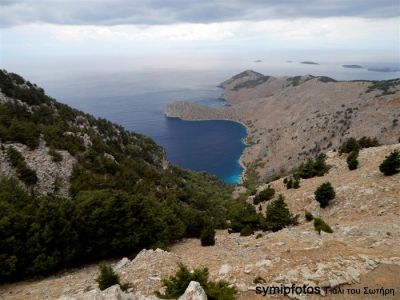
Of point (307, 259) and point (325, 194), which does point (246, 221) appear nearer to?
point (325, 194)

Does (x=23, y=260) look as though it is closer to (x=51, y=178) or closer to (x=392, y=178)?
(x=51, y=178)

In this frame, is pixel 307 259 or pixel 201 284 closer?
pixel 201 284

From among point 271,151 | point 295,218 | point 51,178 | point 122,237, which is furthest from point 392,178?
point 271,151

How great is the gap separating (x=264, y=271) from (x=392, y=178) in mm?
19476

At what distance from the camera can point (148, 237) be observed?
26516 millimetres

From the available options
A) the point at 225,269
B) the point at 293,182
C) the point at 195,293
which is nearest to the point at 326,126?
the point at 293,182

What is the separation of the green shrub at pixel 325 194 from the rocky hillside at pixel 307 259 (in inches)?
19.1

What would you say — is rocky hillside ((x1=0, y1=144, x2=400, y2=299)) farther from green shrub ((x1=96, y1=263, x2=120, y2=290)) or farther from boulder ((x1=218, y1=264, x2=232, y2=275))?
green shrub ((x1=96, y1=263, x2=120, y2=290))

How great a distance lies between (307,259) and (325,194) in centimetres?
1565

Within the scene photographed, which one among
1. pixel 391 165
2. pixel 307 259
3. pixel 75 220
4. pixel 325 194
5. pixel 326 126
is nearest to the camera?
pixel 307 259

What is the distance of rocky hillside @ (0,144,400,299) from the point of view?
1480cm

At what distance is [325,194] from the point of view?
1214 inches

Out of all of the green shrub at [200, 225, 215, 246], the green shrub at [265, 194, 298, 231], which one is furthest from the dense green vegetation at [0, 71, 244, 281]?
the green shrub at [265, 194, 298, 231]

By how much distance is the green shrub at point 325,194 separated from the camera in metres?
30.6
